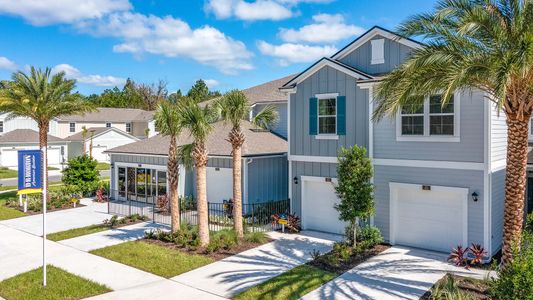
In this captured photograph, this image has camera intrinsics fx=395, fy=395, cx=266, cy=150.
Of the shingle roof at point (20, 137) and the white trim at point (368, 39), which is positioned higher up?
the white trim at point (368, 39)

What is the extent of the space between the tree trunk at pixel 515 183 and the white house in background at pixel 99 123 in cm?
4582

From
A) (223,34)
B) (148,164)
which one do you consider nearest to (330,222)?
(148,164)

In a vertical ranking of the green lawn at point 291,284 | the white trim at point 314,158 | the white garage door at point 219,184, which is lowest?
the green lawn at point 291,284

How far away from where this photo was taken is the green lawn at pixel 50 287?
10047 mm

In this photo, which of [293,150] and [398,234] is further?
[293,150]

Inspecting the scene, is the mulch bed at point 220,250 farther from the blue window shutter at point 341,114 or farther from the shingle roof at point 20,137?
the shingle roof at point 20,137

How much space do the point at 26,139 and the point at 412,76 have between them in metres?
47.1

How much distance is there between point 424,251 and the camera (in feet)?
43.3

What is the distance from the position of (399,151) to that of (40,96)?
762 inches

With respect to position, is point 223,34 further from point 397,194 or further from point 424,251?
point 424,251

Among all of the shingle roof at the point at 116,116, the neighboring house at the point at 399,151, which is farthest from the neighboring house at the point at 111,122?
the neighboring house at the point at 399,151

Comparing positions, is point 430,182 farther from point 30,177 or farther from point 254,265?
point 30,177

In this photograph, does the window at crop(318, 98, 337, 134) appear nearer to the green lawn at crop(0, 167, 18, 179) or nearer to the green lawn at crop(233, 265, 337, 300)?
the green lawn at crop(233, 265, 337, 300)

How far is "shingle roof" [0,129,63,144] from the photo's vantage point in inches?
1746
